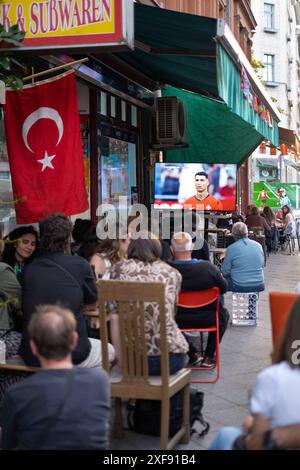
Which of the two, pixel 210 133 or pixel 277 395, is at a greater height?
pixel 210 133

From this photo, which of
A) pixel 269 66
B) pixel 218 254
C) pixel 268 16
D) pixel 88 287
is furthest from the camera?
pixel 269 66

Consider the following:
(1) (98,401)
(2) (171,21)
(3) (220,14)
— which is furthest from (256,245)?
(3) (220,14)

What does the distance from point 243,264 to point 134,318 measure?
4453 millimetres

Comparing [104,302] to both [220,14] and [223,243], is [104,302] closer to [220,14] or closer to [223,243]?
[223,243]

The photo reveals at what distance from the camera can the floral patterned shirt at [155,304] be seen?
4.54m

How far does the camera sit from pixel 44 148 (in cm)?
607

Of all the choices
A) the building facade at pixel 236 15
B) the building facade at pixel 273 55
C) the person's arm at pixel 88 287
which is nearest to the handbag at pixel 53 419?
the person's arm at pixel 88 287

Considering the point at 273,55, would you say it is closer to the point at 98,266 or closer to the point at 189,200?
the point at 189,200

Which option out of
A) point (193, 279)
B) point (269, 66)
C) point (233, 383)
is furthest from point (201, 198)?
point (269, 66)

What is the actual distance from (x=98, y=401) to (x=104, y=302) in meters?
1.43

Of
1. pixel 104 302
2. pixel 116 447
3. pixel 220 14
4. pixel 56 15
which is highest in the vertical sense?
pixel 220 14

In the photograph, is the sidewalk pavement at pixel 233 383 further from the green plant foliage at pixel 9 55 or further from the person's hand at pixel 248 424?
the green plant foliage at pixel 9 55

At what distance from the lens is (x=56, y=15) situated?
17.4 ft

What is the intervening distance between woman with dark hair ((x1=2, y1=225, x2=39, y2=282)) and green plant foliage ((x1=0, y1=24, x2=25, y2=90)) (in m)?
1.36
